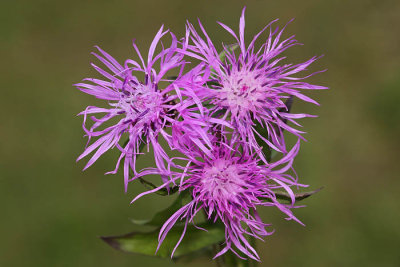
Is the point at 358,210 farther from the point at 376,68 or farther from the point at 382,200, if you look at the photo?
the point at 376,68

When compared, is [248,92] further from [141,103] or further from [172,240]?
[172,240]

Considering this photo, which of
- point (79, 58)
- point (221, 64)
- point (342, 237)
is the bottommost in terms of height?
point (342, 237)

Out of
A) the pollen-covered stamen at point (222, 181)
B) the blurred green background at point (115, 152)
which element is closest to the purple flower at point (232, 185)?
the pollen-covered stamen at point (222, 181)

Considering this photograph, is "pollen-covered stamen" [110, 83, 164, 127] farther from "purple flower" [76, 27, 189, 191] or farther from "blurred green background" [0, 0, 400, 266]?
"blurred green background" [0, 0, 400, 266]

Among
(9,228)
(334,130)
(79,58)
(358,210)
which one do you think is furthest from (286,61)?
(9,228)

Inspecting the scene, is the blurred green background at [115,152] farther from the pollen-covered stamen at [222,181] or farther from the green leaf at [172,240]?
the pollen-covered stamen at [222,181]

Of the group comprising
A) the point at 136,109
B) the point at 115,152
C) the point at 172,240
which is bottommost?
the point at 172,240

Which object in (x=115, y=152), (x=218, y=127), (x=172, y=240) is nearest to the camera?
(x=218, y=127)

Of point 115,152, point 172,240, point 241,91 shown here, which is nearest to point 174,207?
point 172,240
